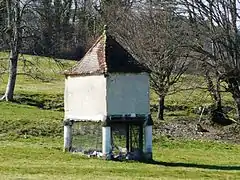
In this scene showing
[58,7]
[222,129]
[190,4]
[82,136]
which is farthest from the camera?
→ [58,7]

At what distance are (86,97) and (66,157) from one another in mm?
2578

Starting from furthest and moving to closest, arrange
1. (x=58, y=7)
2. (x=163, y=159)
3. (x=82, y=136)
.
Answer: (x=58, y=7), (x=82, y=136), (x=163, y=159)

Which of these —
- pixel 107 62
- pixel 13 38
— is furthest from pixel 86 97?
pixel 13 38

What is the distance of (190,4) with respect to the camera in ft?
119

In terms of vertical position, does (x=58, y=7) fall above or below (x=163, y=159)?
above

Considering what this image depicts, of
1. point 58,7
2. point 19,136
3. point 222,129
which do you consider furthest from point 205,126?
point 58,7

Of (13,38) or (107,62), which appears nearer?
(107,62)

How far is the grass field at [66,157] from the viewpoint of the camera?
853 inches

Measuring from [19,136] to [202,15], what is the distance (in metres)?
11.2

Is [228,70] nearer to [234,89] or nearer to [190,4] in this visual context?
[234,89]

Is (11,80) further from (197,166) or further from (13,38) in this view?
(197,166)

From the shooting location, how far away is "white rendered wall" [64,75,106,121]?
27016mm

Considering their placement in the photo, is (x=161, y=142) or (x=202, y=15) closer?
(x=161, y=142)

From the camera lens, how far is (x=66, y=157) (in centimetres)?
2634
